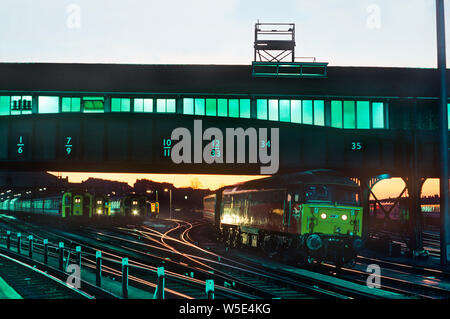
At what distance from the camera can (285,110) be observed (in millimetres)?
39531

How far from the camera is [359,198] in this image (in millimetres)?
21625

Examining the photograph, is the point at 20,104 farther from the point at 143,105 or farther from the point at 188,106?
the point at 188,106

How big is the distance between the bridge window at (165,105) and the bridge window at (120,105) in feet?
7.01

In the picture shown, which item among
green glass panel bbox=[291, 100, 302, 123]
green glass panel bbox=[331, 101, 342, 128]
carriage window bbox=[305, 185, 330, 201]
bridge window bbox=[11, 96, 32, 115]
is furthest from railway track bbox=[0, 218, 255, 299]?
green glass panel bbox=[331, 101, 342, 128]

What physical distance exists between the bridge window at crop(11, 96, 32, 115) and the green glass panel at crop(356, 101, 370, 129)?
2426cm

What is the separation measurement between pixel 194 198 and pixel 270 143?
98709mm

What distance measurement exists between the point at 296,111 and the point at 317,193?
1935cm

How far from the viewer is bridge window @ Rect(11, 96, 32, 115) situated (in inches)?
1556

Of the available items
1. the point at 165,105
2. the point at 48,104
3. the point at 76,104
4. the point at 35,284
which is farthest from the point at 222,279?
the point at 48,104

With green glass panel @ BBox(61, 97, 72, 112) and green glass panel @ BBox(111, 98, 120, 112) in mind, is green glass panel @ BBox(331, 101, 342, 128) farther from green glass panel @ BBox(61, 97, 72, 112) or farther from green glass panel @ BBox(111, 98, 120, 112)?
green glass panel @ BBox(61, 97, 72, 112)

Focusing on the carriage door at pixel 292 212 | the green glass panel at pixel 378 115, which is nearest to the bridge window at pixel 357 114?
the green glass panel at pixel 378 115
